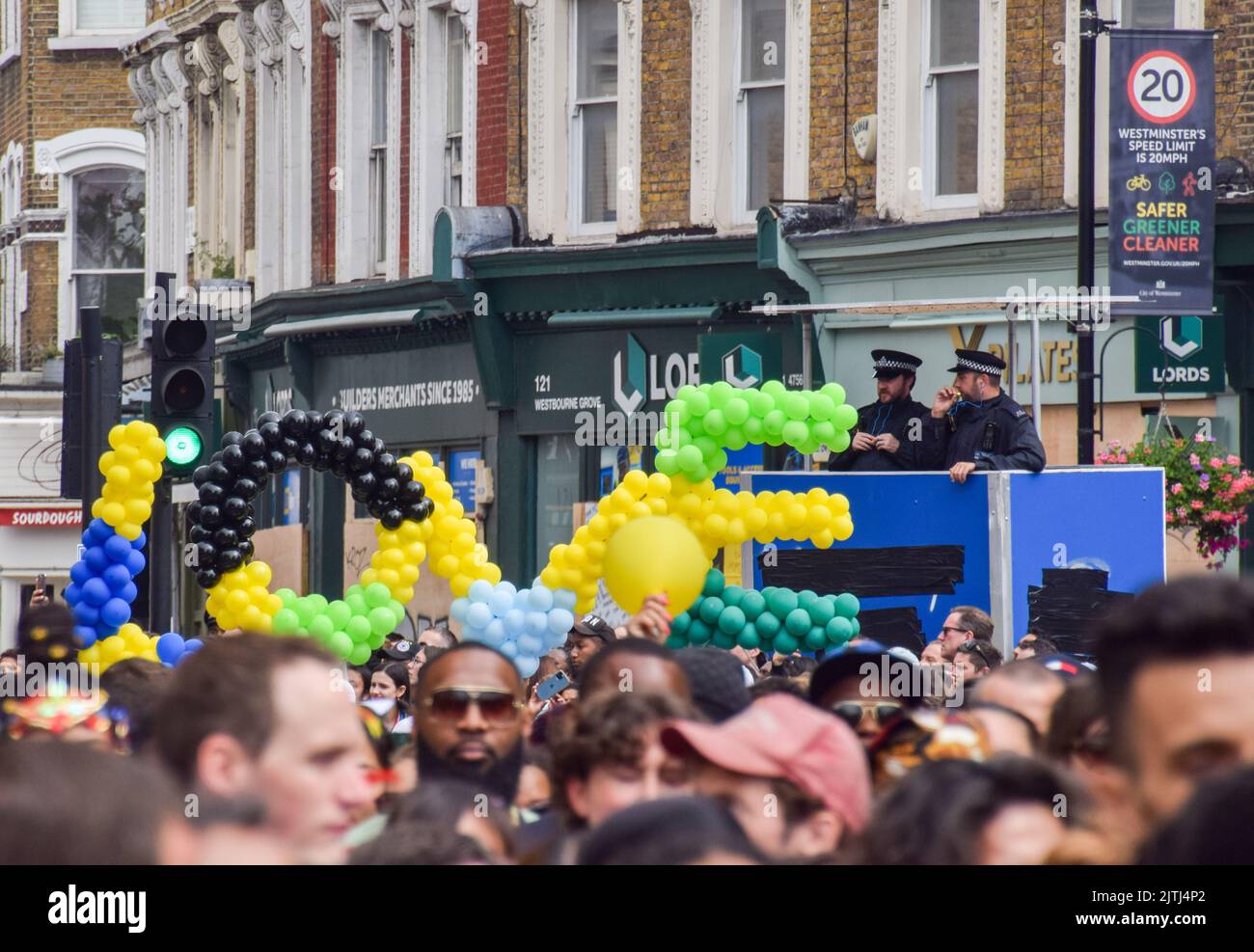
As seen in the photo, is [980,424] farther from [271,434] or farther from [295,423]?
[271,434]

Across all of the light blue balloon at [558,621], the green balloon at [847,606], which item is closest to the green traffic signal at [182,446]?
the light blue balloon at [558,621]

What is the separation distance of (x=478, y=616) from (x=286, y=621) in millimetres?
930

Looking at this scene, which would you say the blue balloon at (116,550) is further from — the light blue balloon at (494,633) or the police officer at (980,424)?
the police officer at (980,424)

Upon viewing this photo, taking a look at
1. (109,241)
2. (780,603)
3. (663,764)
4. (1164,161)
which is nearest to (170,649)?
(780,603)

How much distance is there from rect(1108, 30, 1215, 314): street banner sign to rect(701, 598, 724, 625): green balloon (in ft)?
17.8

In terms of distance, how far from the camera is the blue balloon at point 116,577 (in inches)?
410

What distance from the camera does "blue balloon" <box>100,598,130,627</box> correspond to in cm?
1026

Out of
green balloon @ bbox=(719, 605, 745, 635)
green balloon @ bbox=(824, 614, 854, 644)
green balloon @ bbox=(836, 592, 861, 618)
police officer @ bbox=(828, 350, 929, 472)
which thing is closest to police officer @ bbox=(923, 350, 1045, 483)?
police officer @ bbox=(828, 350, 929, 472)

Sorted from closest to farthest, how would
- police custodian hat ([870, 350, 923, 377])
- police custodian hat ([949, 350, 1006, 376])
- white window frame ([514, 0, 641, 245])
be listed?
police custodian hat ([949, 350, 1006, 376]), police custodian hat ([870, 350, 923, 377]), white window frame ([514, 0, 641, 245])

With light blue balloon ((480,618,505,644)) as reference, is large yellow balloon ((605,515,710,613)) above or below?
above

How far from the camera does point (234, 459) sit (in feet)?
35.4

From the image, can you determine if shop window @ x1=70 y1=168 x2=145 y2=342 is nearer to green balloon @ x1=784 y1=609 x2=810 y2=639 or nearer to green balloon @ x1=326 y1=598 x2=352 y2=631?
green balloon @ x1=326 y1=598 x2=352 y2=631

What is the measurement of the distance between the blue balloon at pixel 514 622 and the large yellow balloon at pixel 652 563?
0.59m
